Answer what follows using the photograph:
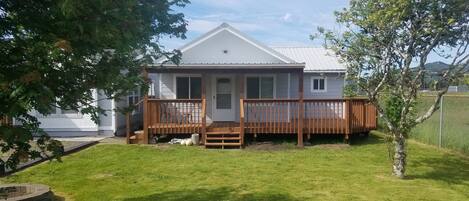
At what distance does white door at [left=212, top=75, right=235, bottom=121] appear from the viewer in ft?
62.9

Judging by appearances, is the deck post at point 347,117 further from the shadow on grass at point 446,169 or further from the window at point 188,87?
the window at point 188,87

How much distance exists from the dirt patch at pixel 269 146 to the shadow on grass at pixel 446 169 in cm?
431

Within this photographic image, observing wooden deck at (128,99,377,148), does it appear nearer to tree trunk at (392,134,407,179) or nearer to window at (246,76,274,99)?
window at (246,76,274,99)

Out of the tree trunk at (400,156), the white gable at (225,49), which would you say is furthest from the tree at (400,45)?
the white gable at (225,49)

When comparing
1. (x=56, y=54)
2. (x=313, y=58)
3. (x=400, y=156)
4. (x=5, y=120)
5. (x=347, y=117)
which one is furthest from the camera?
(x=313, y=58)

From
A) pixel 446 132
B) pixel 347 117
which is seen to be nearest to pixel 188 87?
pixel 347 117

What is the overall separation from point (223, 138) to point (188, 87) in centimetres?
367

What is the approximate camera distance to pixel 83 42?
454 centimetres

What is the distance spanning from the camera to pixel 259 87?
19.2 m

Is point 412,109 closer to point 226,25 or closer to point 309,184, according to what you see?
point 309,184

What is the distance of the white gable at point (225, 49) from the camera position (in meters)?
18.9

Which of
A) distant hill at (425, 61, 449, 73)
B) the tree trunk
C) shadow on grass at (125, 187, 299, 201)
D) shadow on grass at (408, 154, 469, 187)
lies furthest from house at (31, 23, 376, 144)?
shadow on grass at (125, 187, 299, 201)

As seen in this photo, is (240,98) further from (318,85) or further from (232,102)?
(318,85)

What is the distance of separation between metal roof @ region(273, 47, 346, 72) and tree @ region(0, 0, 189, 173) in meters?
15.1
